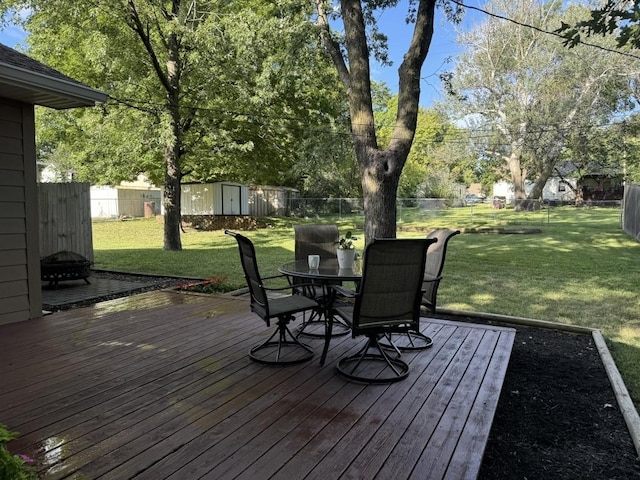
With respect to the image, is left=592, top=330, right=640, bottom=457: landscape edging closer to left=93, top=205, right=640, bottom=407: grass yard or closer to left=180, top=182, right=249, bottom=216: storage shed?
left=93, top=205, right=640, bottom=407: grass yard

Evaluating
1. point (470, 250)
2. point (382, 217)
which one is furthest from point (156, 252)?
point (470, 250)

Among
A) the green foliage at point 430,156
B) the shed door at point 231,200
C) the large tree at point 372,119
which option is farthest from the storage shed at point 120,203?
the large tree at point 372,119

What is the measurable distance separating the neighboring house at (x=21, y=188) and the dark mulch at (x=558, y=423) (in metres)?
4.49

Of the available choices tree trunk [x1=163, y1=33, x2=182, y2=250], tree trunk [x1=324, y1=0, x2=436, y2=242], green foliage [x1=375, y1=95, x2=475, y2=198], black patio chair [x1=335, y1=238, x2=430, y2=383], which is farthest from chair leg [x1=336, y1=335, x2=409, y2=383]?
green foliage [x1=375, y1=95, x2=475, y2=198]

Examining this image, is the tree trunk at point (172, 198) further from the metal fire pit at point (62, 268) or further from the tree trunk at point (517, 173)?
the tree trunk at point (517, 173)

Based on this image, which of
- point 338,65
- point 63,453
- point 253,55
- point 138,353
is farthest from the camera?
point 253,55

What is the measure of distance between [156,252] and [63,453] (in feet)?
30.6

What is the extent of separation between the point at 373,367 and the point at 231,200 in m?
17.5

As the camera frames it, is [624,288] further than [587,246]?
No

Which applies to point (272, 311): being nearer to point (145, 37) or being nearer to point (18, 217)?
point (18, 217)

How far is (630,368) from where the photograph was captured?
3729mm

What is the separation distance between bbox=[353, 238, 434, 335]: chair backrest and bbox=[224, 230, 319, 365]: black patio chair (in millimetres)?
618

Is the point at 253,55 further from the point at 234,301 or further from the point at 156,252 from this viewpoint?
the point at 234,301

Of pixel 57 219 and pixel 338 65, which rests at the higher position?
pixel 338 65
